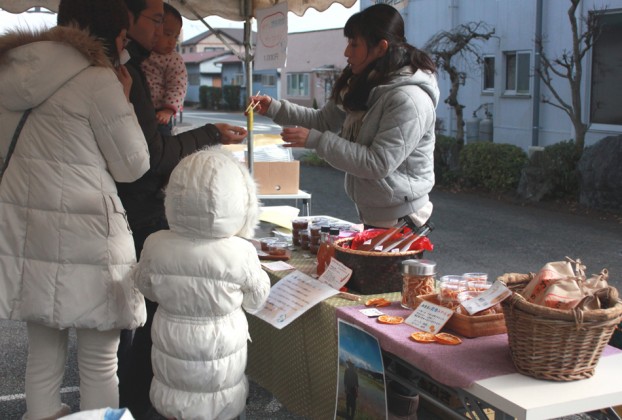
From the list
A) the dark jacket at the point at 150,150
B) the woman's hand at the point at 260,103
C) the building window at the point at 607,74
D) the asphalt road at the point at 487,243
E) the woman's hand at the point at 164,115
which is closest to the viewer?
the dark jacket at the point at 150,150

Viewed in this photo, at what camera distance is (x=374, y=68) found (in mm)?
2891

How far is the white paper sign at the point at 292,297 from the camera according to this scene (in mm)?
2570

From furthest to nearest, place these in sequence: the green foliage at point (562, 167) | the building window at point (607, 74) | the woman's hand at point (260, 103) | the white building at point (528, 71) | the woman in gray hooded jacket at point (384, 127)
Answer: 1. the white building at point (528, 71)
2. the building window at point (607, 74)
3. the green foliage at point (562, 167)
4. the woman's hand at point (260, 103)
5. the woman in gray hooded jacket at point (384, 127)

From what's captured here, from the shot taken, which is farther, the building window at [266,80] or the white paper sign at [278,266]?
the building window at [266,80]

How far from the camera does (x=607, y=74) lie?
1124 centimetres

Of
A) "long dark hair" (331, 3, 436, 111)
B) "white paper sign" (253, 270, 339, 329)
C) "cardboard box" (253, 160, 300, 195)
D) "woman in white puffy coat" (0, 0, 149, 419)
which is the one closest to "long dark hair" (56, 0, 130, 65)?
"woman in white puffy coat" (0, 0, 149, 419)

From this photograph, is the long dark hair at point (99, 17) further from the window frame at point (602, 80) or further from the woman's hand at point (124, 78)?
the window frame at point (602, 80)

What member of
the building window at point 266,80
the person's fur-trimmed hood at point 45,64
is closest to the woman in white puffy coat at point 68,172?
the person's fur-trimmed hood at point 45,64

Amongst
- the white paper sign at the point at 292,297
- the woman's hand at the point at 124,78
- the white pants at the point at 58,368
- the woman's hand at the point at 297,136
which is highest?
the woman's hand at the point at 124,78

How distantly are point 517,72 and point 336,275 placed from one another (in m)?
11.5

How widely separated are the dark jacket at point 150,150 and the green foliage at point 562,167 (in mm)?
7814

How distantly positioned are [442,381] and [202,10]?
349cm

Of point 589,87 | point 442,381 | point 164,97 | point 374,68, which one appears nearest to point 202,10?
point 164,97

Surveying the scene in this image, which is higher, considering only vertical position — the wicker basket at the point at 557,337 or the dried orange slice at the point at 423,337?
the wicker basket at the point at 557,337
